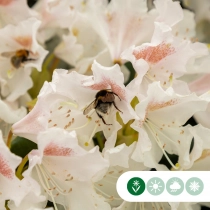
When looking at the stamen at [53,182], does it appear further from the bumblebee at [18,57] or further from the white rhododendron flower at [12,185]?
the bumblebee at [18,57]

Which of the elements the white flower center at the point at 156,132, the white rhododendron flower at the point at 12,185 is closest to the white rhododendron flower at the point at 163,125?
the white flower center at the point at 156,132

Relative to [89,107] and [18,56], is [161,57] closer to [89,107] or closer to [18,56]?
[89,107]

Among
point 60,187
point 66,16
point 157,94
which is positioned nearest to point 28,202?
point 60,187

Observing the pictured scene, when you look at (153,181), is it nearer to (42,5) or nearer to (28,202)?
(28,202)

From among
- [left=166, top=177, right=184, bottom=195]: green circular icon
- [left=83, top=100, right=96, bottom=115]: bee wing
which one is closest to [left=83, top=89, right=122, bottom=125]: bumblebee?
[left=83, top=100, right=96, bottom=115]: bee wing

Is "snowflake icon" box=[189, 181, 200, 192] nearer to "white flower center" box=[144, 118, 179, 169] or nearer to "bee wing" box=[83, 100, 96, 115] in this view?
"white flower center" box=[144, 118, 179, 169]

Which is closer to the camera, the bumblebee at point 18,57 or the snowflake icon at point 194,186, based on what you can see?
the snowflake icon at point 194,186

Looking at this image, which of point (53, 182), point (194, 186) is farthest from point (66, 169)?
point (194, 186)

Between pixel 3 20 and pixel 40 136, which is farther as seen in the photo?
pixel 3 20
